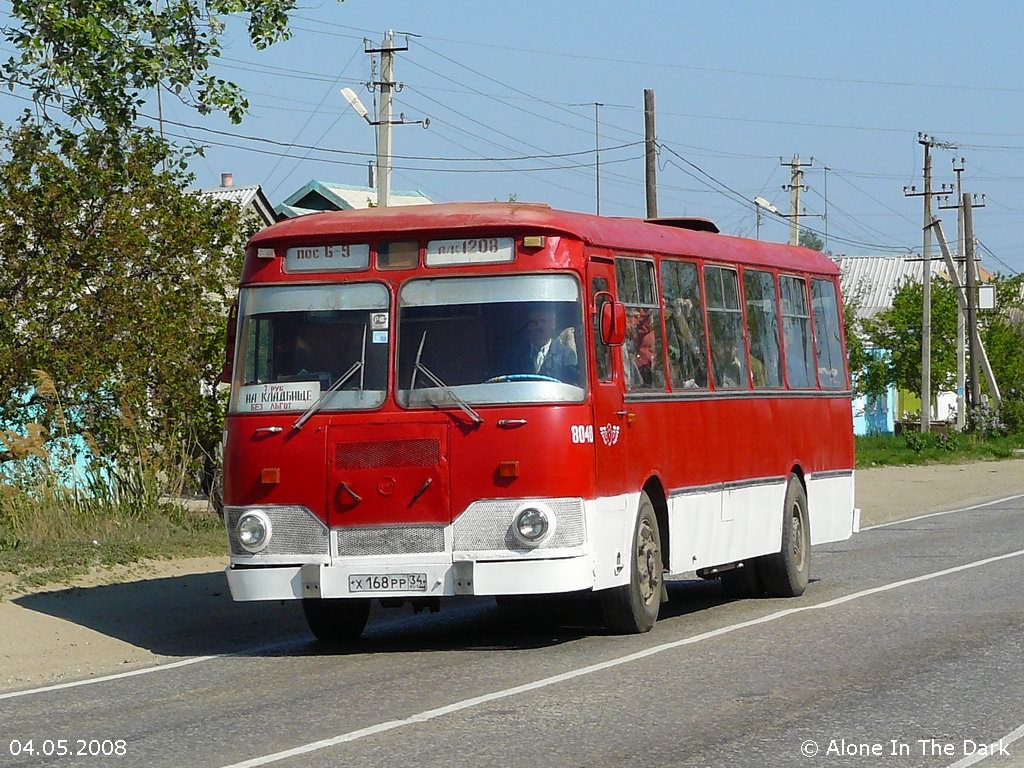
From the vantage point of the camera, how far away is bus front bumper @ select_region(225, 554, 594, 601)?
11844 mm

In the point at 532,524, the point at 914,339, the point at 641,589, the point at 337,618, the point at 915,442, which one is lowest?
the point at 337,618

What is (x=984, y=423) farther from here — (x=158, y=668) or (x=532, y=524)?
(x=158, y=668)

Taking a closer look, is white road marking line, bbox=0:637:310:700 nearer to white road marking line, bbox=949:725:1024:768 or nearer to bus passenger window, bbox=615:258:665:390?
bus passenger window, bbox=615:258:665:390

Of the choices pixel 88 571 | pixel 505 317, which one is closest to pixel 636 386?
pixel 505 317

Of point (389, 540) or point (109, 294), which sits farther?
A: point (109, 294)

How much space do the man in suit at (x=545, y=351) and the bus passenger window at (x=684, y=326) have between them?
1904 mm

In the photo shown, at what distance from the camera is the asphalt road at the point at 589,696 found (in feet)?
27.8

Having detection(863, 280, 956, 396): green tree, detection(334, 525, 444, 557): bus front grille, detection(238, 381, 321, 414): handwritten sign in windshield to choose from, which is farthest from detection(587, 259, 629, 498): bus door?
detection(863, 280, 956, 396): green tree

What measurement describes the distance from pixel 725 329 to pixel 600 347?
291cm

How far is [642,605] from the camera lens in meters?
13.2

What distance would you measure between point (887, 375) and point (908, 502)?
144 ft

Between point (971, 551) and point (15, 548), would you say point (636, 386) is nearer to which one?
point (15, 548)

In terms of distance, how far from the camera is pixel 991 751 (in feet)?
27.2

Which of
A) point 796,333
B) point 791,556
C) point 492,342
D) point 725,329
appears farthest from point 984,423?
point 492,342
